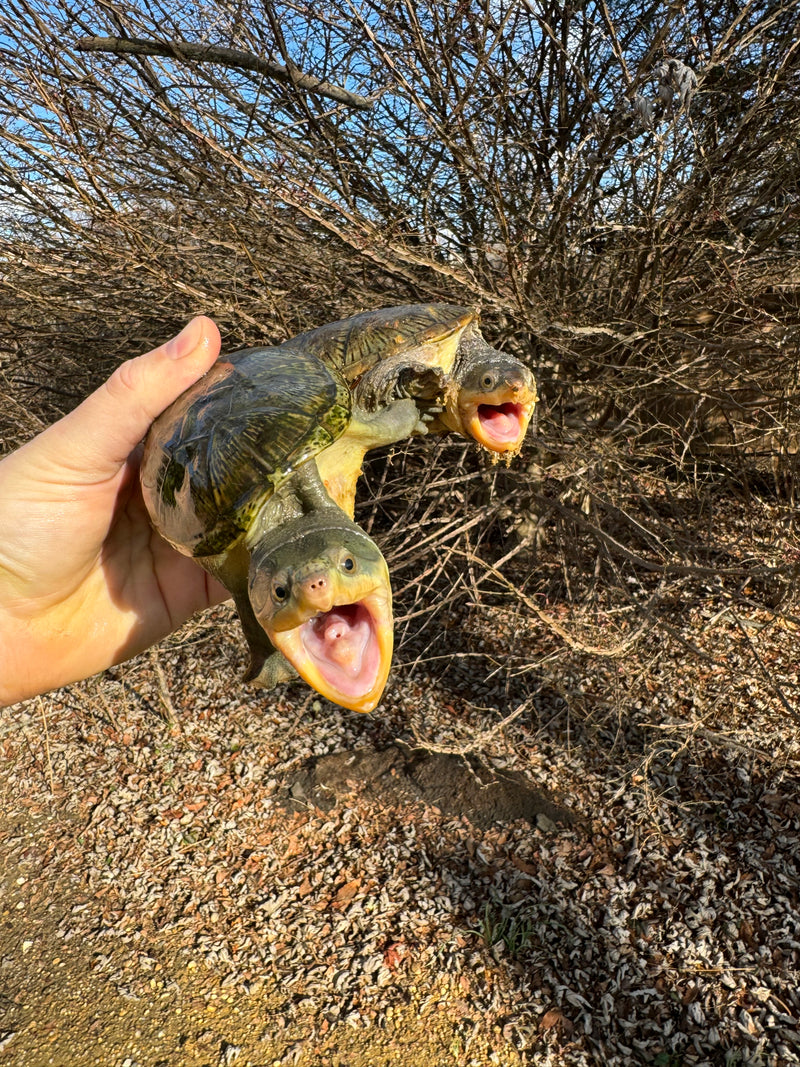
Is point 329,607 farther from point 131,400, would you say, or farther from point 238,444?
point 131,400

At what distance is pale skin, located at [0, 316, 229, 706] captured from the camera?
1.53 meters

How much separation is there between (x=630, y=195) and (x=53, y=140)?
263 centimetres

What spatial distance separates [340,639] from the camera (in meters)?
1.03

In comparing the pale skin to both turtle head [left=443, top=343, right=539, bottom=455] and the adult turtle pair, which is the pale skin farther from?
turtle head [left=443, top=343, right=539, bottom=455]

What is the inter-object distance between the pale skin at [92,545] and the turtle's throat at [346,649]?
2.38 ft

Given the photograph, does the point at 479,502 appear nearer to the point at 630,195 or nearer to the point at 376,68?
the point at 630,195

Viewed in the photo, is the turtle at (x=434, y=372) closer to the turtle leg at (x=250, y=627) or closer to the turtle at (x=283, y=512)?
the turtle at (x=283, y=512)

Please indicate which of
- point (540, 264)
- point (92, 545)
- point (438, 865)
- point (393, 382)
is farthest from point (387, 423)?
point (438, 865)

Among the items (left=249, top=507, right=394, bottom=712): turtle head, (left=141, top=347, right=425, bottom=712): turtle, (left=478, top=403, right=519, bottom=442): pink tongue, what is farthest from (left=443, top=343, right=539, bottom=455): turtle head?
(left=249, top=507, right=394, bottom=712): turtle head

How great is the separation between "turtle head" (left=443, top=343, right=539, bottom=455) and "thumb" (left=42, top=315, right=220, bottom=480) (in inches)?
21.1

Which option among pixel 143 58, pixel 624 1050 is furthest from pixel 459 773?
pixel 143 58

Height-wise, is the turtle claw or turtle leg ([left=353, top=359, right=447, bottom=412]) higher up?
turtle leg ([left=353, top=359, right=447, bottom=412])

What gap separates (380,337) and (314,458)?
33 cm

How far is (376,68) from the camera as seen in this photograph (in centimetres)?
297
